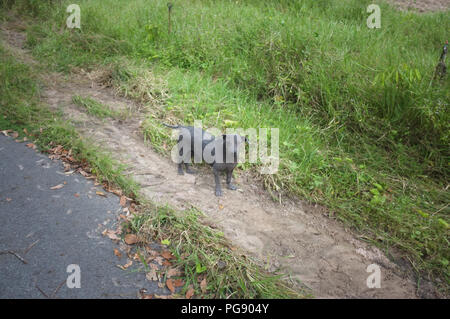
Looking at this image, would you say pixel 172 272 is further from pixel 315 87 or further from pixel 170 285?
pixel 315 87

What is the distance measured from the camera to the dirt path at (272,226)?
2605mm

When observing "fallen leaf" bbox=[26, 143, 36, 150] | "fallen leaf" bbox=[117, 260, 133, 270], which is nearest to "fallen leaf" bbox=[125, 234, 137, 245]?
"fallen leaf" bbox=[117, 260, 133, 270]

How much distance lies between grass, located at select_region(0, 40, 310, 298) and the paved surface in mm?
243

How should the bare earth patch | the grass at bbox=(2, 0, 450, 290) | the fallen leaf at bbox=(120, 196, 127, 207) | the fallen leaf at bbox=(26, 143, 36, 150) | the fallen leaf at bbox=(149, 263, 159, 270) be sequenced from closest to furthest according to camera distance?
the fallen leaf at bbox=(149, 263, 159, 270) < the fallen leaf at bbox=(120, 196, 127, 207) < the grass at bbox=(2, 0, 450, 290) < the fallen leaf at bbox=(26, 143, 36, 150) < the bare earth patch

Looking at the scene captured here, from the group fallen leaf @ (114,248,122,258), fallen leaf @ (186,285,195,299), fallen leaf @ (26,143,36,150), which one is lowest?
fallen leaf @ (186,285,195,299)

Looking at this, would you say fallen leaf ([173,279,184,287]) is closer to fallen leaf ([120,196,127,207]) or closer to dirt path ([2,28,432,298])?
dirt path ([2,28,432,298])

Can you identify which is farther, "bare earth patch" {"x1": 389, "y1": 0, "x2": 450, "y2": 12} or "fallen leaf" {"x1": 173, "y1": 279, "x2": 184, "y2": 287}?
"bare earth patch" {"x1": 389, "y1": 0, "x2": 450, "y2": 12}

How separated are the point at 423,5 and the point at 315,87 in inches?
200

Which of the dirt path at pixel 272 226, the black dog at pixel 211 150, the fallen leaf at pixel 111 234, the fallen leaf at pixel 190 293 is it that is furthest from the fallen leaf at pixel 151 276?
the black dog at pixel 211 150

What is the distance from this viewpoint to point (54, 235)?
2.55 meters

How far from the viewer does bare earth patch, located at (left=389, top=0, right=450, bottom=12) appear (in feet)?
22.9

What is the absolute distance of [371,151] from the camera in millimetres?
3912

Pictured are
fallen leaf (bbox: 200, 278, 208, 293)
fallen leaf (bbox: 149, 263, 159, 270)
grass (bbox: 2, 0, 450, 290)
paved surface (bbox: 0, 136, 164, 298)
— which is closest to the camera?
paved surface (bbox: 0, 136, 164, 298)

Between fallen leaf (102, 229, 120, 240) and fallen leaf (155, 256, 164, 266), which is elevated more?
fallen leaf (102, 229, 120, 240)
